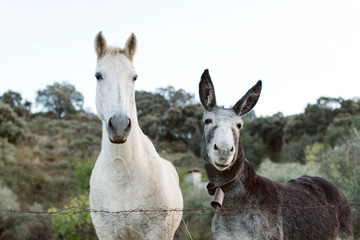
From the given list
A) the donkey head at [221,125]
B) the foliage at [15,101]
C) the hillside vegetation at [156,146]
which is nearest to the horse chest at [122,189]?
the donkey head at [221,125]

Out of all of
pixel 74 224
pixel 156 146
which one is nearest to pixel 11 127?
pixel 156 146

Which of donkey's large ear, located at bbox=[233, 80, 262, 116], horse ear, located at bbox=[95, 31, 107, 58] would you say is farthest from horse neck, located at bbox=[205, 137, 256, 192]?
horse ear, located at bbox=[95, 31, 107, 58]

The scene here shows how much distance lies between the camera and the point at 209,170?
8.59ft

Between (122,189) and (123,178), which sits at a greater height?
(123,178)

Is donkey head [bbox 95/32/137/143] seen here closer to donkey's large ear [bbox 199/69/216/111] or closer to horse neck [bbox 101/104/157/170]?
horse neck [bbox 101/104/157/170]

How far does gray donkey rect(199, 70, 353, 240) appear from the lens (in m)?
2.41

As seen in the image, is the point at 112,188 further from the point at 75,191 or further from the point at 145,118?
the point at 145,118

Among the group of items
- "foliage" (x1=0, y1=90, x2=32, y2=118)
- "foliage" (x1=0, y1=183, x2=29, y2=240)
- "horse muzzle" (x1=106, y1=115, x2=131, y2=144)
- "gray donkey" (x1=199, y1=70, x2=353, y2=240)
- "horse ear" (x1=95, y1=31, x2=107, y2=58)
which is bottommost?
"foliage" (x1=0, y1=183, x2=29, y2=240)

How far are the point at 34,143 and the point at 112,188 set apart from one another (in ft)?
77.1

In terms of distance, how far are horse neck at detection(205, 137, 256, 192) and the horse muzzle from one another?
71 centimetres

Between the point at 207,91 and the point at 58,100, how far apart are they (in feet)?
128

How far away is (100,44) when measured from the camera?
339cm

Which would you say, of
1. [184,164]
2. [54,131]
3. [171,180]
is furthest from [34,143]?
[171,180]

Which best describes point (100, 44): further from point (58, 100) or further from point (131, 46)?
point (58, 100)
